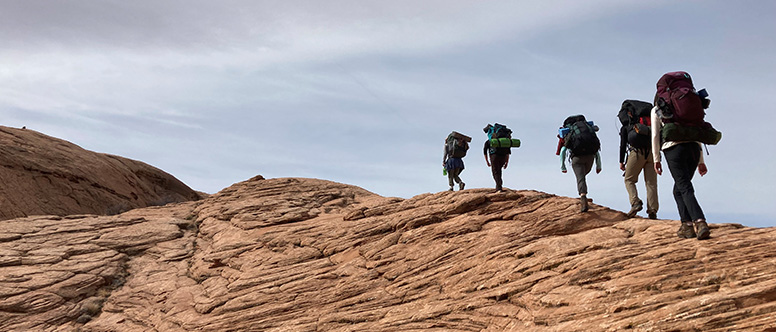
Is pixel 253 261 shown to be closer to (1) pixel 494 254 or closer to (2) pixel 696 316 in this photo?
(1) pixel 494 254

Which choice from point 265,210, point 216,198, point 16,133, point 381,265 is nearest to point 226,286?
point 381,265

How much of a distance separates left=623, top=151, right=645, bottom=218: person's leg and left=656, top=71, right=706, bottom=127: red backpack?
3.55m

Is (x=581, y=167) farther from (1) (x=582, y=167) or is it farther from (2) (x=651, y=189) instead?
(2) (x=651, y=189)

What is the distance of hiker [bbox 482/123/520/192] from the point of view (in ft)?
71.3

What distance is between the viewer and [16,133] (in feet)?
116

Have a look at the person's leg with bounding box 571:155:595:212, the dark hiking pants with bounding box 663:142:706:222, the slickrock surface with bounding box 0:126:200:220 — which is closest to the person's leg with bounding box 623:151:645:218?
the person's leg with bounding box 571:155:595:212

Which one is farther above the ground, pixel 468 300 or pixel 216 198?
pixel 216 198

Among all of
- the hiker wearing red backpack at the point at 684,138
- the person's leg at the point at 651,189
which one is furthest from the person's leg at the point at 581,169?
the hiker wearing red backpack at the point at 684,138

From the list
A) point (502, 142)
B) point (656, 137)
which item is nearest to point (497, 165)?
point (502, 142)

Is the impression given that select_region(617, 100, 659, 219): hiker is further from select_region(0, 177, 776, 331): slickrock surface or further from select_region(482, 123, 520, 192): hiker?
select_region(482, 123, 520, 192): hiker

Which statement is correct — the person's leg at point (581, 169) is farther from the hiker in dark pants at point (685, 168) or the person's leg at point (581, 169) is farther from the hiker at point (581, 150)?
the hiker in dark pants at point (685, 168)

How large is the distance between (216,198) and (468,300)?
20.0m

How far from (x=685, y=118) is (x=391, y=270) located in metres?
8.83

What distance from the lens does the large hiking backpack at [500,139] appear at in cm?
2161
